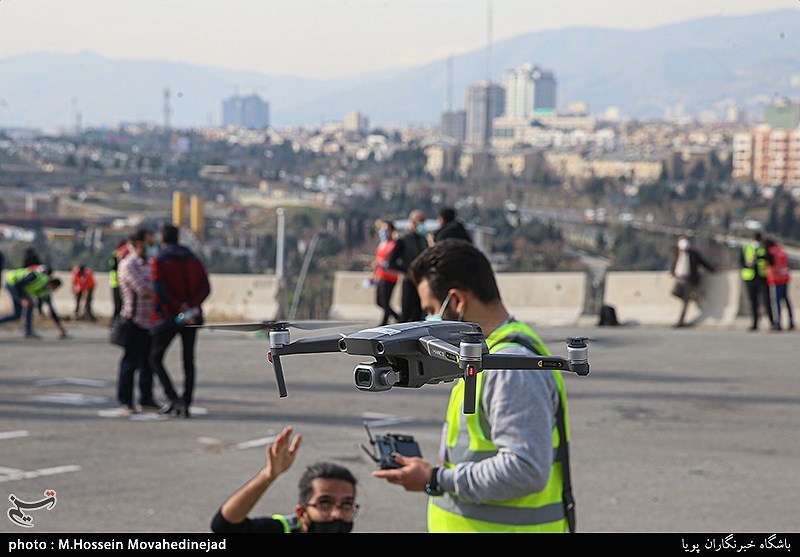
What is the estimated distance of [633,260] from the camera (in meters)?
26.9

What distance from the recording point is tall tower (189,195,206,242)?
2264cm

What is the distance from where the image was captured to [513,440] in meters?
3.24

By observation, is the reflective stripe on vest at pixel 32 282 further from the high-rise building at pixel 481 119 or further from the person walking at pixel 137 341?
the high-rise building at pixel 481 119

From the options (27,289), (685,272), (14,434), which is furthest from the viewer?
(685,272)

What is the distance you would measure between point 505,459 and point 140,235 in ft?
29.2

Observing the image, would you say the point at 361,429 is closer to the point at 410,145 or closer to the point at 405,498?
the point at 405,498

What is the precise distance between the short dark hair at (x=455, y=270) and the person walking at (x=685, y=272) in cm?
1777

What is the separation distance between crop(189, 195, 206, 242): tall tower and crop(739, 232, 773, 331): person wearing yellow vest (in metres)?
9.74

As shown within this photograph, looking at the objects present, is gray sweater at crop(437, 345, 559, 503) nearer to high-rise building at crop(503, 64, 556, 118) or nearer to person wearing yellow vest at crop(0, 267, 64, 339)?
person wearing yellow vest at crop(0, 267, 64, 339)

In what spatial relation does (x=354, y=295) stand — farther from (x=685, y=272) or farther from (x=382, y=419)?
(x=382, y=419)

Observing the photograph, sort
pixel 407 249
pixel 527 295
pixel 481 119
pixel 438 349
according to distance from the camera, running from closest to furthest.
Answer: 1. pixel 438 349
2. pixel 407 249
3. pixel 527 295
4. pixel 481 119

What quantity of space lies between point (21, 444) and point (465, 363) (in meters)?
9.17

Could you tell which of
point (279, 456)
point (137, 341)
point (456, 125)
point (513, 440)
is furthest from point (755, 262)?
point (456, 125)
